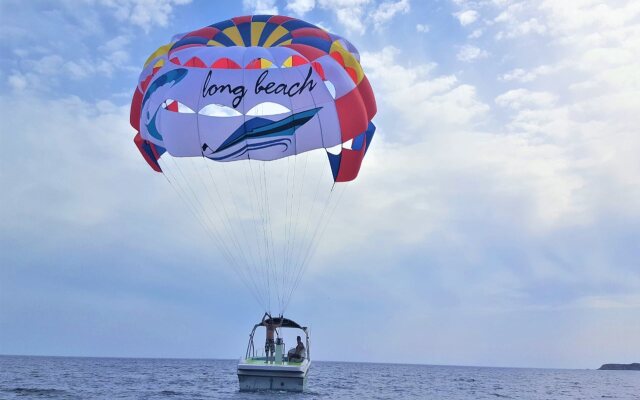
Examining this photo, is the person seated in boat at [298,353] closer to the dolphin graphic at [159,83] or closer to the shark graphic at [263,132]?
the shark graphic at [263,132]

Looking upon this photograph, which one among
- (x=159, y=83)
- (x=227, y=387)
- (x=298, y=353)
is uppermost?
(x=159, y=83)

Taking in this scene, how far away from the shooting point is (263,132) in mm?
15312

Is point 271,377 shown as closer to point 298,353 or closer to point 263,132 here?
point 298,353

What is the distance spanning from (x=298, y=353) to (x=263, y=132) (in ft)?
20.5

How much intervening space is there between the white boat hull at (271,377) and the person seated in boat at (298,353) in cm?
121

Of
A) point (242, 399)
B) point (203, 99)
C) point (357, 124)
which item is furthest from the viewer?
point (242, 399)

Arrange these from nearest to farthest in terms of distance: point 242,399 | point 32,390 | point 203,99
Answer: point 203,99
point 242,399
point 32,390

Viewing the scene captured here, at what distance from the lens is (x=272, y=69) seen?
49.7 ft

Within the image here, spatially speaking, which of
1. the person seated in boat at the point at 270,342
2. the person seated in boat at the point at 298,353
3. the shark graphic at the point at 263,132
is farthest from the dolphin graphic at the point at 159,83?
the person seated in boat at the point at 298,353

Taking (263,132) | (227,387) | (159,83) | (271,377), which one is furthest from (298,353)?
(227,387)

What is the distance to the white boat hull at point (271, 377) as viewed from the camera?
1625cm

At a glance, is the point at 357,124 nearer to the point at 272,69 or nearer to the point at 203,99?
the point at 272,69

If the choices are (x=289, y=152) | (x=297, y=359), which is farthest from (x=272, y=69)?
(x=297, y=359)

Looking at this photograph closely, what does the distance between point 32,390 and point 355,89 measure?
54.6 feet
